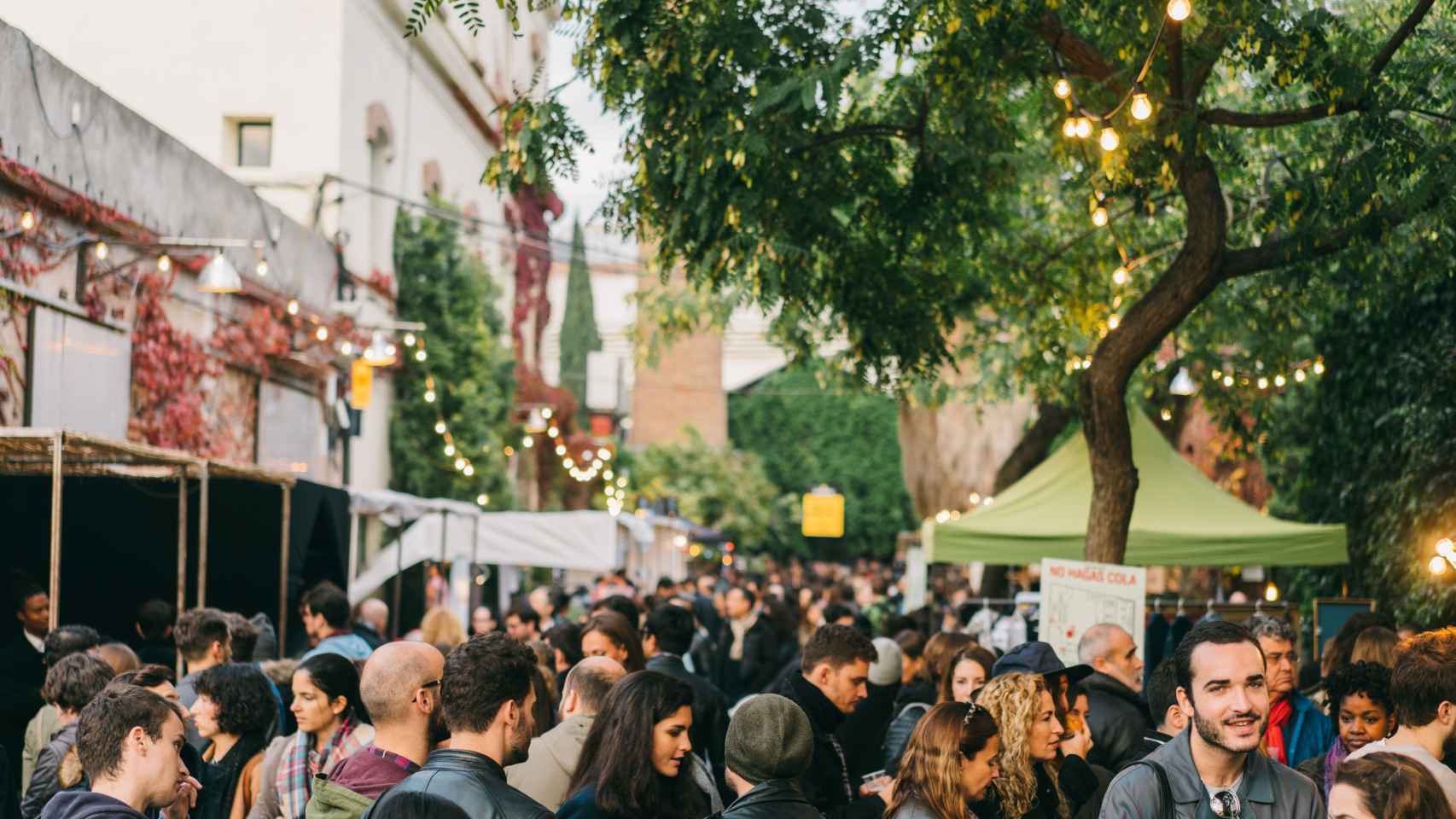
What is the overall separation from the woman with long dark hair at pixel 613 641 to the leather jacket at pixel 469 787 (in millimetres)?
3397

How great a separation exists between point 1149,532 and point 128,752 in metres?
10.2

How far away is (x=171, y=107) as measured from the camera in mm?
21219

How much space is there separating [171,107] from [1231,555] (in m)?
14.3

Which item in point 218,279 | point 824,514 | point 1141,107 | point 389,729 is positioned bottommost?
point 824,514

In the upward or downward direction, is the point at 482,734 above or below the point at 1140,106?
below

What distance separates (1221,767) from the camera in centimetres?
435

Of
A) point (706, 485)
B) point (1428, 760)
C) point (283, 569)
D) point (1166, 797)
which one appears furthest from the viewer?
point (706, 485)

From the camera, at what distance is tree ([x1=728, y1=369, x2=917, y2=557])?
5741 cm

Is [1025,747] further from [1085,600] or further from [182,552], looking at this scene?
[182,552]

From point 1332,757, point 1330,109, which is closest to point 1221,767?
point 1332,757

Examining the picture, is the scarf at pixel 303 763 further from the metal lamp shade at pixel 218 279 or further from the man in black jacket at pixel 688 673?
the metal lamp shade at pixel 218 279

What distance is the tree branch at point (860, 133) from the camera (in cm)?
1041

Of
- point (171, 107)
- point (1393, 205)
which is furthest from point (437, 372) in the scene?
point (1393, 205)

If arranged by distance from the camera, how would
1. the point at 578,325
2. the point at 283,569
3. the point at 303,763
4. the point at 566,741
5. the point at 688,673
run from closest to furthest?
the point at 566,741
the point at 303,763
the point at 688,673
the point at 283,569
the point at 578,325
